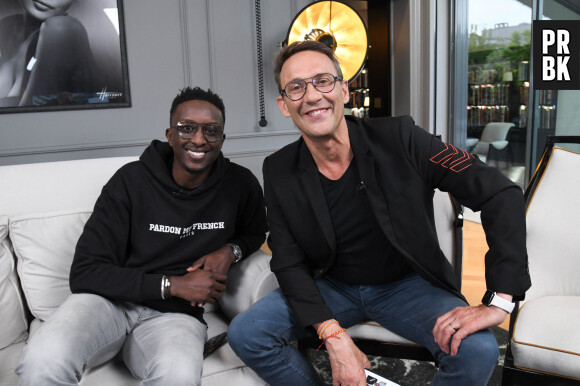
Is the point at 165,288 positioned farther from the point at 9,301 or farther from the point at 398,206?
the point at 398,206

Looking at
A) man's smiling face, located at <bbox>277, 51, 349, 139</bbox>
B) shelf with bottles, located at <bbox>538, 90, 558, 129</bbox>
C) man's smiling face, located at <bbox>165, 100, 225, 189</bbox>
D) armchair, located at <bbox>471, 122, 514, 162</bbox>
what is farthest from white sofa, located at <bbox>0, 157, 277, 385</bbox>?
armchair, located at <bbox>471, 122, 514, 162</bbox>

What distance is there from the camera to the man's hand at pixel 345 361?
124cm

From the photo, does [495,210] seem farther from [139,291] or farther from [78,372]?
[78,372]

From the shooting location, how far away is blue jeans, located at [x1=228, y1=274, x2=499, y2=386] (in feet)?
4.06

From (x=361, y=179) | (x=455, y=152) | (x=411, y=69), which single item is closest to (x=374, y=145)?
(x=361, y=179)

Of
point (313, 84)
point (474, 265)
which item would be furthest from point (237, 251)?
point (474, 265)

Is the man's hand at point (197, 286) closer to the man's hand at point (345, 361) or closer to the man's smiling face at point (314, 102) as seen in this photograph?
the man's hand at point (345, 361)

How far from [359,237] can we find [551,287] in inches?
27.1

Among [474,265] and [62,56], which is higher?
[62,56]

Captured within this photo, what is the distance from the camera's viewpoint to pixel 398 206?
142cm

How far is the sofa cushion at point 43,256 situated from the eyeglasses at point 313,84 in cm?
93

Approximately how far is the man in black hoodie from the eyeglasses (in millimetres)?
344

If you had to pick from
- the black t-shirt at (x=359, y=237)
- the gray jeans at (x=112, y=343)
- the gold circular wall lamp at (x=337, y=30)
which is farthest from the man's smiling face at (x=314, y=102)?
the gold circular wall lamp at (x=337, y=30)

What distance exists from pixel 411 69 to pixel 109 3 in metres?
2.78
